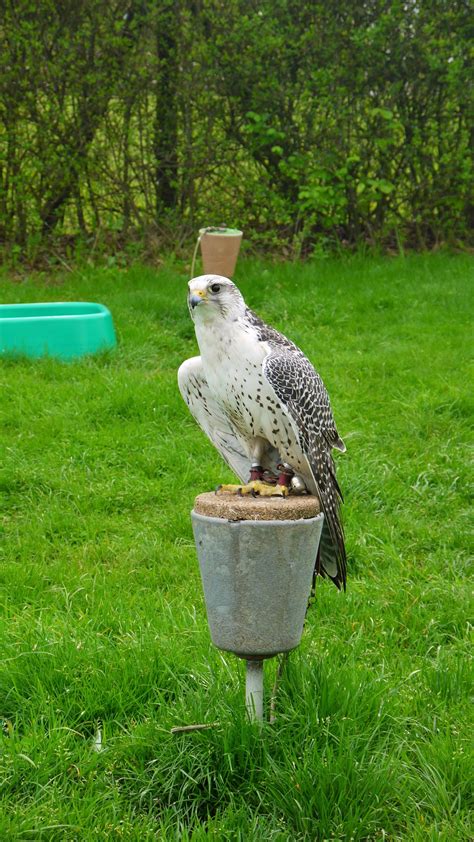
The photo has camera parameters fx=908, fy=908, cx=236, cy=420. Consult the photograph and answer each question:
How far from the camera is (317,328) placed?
696 centimetres

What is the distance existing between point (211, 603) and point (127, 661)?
2.11ft

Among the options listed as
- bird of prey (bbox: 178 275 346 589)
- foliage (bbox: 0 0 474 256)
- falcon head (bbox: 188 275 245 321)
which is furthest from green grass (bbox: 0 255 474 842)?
foliage (bbox: 0 0 474 256)

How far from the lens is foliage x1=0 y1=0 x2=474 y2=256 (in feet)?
27.6

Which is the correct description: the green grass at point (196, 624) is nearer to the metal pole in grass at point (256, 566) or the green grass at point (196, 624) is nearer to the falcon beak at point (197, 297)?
the metal pole in grass at point (256, 566)

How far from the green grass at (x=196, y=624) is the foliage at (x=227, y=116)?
253 centimetres

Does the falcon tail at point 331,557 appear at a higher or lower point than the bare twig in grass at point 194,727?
higher

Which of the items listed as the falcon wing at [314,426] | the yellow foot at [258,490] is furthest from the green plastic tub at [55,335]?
the yellow foot at [258,490]

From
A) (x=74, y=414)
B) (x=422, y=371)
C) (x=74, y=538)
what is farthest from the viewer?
(x=422, y=371)

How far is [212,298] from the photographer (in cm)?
264

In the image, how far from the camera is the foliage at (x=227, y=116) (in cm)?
841

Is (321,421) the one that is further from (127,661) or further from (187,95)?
(187,95)

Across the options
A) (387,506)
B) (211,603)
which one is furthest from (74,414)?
(211,603)

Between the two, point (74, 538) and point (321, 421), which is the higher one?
point (321, 421)

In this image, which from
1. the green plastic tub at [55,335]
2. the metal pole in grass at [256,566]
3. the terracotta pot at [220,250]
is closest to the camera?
the metal pole in grass at [256,566]
